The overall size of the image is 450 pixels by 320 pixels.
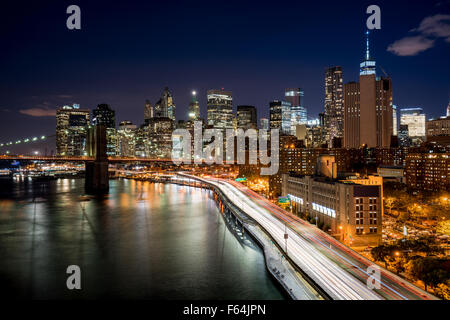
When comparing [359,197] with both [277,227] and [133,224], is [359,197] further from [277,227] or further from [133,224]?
[133,224]

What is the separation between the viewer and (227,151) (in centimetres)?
11488

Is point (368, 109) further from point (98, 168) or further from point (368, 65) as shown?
point (98, 168)

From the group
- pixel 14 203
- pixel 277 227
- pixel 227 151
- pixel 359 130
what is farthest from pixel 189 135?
pixel 277 227

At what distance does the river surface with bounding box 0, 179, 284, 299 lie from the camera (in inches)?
591

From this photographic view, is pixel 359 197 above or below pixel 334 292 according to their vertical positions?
above

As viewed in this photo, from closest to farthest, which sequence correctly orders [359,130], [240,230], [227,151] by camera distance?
[240,230], [359,130], [227,151]

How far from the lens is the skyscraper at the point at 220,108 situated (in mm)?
149375


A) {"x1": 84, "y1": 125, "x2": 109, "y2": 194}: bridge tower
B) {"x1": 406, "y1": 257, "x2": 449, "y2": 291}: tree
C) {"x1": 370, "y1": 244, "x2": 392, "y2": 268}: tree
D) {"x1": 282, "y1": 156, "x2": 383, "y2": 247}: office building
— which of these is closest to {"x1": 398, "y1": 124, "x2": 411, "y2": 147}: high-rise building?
{"x1": 84, "y1": 125, "x2": 109, "y2": 194}: bridge tower

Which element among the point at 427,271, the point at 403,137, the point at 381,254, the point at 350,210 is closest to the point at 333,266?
the point at 427,271

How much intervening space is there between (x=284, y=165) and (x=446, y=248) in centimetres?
4024

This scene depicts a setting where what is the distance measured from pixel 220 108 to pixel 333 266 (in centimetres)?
14071

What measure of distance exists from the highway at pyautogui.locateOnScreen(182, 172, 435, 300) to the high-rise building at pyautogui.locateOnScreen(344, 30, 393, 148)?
2745 inches

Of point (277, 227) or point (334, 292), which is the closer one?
point (334, 292)
